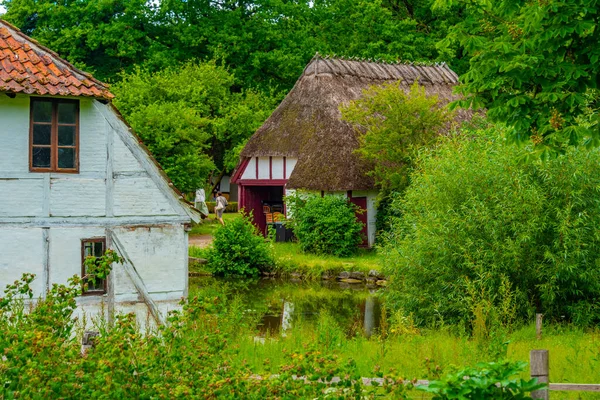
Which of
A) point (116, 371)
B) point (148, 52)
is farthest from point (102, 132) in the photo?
point (148, 52)

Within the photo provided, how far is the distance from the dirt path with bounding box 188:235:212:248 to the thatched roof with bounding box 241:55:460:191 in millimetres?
3330

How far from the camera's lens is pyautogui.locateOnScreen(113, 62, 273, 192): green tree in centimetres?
2839

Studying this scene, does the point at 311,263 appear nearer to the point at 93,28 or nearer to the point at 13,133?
the point at 13,133

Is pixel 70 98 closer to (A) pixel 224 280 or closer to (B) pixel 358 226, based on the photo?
(A) pixel 224 280

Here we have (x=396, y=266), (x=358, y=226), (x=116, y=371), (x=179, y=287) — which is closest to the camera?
(x=116, y=371)

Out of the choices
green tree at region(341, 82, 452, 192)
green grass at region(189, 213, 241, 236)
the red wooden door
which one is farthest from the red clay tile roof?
green grass at region(189, 213, 241, 236)

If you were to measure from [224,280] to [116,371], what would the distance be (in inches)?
723

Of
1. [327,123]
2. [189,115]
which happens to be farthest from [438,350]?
[189,115]

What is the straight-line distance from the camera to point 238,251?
24.5m

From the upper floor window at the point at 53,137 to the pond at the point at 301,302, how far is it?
466 cm

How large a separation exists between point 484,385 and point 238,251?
→ 19.2 metres

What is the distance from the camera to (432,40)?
38.3 metres

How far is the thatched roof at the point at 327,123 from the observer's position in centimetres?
2775

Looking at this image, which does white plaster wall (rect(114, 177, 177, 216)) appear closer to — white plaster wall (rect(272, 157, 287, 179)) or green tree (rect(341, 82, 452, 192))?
green tree (rect(341, 82, 452, 192))
